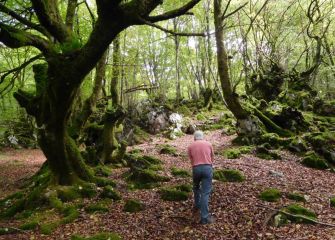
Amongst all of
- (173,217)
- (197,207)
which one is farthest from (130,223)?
(197,207)

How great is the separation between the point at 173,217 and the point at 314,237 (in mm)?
2976

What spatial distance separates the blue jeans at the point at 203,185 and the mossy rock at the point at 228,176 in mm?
2592

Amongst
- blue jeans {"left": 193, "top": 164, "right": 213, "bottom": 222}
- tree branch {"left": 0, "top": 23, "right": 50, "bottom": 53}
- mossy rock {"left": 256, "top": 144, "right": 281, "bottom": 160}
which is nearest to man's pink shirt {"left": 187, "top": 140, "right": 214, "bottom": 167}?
blue jeans {"left": 193, "top": 164, "right": 213, "bottom": 222}

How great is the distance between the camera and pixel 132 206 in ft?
27.7

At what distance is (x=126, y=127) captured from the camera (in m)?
22.1

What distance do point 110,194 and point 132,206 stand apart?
1.10 metres

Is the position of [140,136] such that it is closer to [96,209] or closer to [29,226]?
[96,209]

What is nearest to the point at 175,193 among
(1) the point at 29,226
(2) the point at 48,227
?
(2) the point at 48,227

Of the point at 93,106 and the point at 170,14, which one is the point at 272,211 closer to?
the point at 170,14

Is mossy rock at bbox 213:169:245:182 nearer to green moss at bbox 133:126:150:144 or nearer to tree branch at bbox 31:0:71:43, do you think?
tree branch at bbox 31:0:71:43

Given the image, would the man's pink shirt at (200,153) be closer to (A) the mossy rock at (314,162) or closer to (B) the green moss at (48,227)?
(B) the green moss at (48,227)

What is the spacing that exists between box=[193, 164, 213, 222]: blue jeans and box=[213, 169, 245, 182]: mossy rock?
2.59m

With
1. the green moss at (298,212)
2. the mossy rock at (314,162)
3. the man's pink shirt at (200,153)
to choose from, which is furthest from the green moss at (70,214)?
the mossy rock at (314,162)

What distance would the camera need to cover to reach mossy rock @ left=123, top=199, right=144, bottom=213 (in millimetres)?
8375
